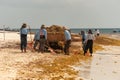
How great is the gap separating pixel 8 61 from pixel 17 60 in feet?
2.69

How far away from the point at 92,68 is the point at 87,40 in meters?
7.23

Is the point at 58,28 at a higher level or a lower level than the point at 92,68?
higher

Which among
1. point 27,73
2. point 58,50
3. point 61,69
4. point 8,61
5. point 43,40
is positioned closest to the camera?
point 27,73

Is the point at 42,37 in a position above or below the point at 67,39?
above

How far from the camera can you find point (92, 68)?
1975 centimetres

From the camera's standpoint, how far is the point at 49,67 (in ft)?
60.3

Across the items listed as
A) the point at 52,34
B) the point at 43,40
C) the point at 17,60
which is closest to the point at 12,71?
the point at 17,60

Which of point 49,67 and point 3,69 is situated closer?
point 3,69

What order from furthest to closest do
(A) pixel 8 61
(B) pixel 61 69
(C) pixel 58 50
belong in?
(C) pixel 58 50 → (A) pixel 8 61 → (B) pixel 61 69

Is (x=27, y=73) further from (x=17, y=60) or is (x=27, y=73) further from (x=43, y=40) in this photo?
(x=43, y=40)

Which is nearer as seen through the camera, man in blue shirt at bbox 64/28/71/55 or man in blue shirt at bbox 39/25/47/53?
man in blue shirt at bbox 39/25/47/53

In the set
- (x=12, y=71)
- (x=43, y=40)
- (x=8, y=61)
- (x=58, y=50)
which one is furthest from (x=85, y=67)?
(x=58, y=50)

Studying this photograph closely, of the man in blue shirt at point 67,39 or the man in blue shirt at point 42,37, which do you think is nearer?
the man in blue shirt at point 42,37

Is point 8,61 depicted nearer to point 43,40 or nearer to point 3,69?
point 3,69
